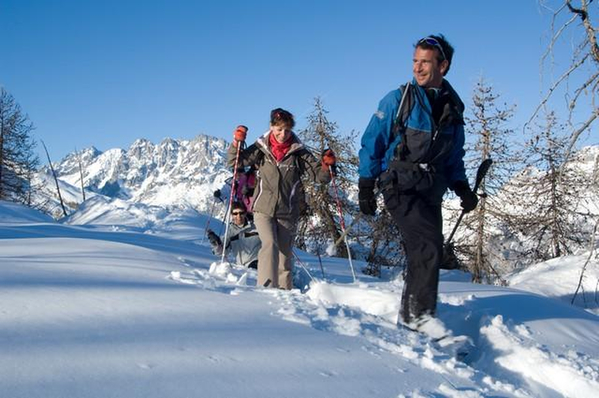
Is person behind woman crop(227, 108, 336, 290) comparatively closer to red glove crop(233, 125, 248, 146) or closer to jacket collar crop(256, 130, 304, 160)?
jacket collar crop(256, 130, 304, 160)

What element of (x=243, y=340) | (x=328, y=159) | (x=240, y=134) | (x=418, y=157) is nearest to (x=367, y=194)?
(x=418, y=157)

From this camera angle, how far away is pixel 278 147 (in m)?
4.89

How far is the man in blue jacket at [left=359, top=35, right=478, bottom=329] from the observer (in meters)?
3.23

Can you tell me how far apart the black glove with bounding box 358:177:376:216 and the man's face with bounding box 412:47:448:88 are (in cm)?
83

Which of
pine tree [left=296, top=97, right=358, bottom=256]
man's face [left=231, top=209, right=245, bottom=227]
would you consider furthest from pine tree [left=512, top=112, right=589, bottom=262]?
man's face [left=231, top=209, right=245, bottom=227]

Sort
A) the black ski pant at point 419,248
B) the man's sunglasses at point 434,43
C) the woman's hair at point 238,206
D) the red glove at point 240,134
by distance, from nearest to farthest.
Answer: the black ski pant at point 419,248, the man's sunglasses at point 434,43, the red glove at point 240,134, the woman's hair at point 238,206

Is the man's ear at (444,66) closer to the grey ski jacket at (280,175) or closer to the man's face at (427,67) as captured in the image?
the man's face at (427,67)

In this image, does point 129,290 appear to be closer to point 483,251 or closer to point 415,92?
point 415,92

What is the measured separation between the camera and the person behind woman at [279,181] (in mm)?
4820

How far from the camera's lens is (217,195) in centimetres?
775

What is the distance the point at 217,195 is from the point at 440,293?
4.47 meters

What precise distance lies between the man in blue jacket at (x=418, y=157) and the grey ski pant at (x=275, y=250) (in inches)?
62.4

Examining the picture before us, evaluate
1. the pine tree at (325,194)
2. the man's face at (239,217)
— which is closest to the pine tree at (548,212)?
the pine tree at (325,194)

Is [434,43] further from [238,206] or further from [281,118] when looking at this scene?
[238,206]
